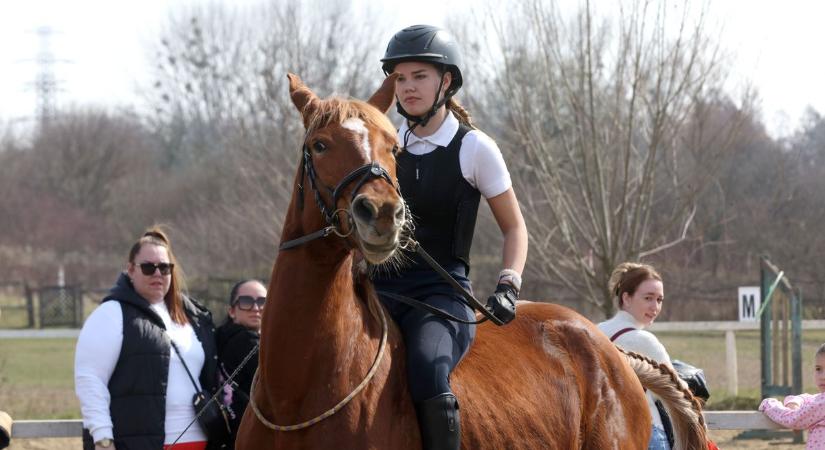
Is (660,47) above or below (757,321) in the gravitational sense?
above

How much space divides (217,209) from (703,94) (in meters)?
22.6

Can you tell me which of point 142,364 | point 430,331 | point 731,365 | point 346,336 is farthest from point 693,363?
point 346,336

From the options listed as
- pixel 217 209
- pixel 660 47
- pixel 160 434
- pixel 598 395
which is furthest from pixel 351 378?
pixel 217 209

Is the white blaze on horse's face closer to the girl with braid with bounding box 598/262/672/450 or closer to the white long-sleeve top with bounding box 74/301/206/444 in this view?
the white long-sleeve top with bounding box 74/301/206/444

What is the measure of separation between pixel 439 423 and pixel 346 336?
458 millimetres

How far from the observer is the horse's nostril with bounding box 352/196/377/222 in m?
3.51

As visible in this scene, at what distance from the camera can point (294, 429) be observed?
391 cm

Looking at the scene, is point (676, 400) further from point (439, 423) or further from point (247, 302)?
point (247, 302)

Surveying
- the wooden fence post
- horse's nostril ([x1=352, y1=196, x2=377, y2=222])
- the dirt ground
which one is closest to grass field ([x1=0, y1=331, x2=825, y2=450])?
the dirt ground

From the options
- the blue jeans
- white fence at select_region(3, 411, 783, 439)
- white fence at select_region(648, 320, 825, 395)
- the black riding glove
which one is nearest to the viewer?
the black riding glove

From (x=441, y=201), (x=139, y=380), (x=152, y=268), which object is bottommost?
(x=139, y=380)

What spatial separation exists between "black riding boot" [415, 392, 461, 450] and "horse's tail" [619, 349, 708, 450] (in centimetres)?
193

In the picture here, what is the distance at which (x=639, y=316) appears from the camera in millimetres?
6410

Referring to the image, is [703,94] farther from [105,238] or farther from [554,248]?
[105,238]
